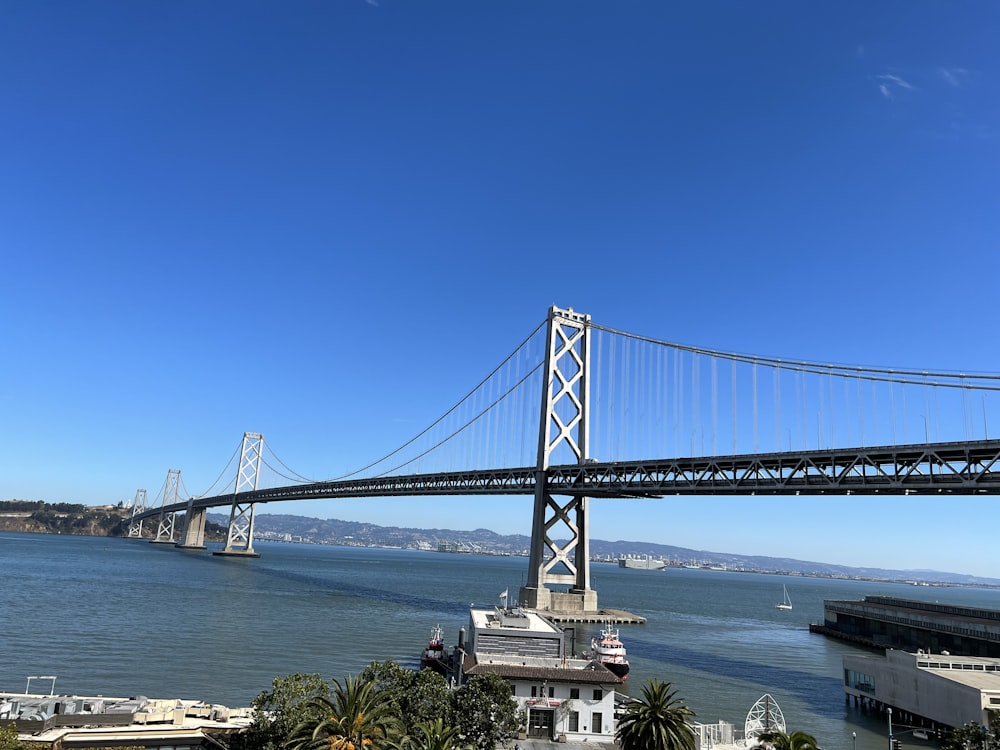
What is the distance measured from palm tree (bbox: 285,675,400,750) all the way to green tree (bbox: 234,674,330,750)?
849 millimetres

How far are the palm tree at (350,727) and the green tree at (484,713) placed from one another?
11.6 ft

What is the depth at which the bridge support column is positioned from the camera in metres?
187

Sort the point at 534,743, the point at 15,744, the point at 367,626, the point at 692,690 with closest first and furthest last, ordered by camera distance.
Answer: the point at 15,744 → the point at 534,743 → the point at 692,690 → the point at 367,626

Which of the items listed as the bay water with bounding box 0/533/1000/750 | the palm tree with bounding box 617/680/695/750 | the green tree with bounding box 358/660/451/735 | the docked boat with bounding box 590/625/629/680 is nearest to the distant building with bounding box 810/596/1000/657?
the bay water with bounding box 0/533/1000/750

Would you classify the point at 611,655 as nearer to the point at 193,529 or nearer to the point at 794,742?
the point at 794,742

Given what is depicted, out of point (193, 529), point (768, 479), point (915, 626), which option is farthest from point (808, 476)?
point (193, 529)

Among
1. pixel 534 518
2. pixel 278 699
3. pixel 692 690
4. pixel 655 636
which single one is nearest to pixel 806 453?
pixel 692 690

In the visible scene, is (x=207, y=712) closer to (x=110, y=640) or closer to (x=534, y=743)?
(x=534, y=743)

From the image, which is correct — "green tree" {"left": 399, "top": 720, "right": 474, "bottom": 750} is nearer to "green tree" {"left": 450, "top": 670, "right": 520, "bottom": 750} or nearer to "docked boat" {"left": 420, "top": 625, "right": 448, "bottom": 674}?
"green tree" {"left": 450, "top": 670, "right": 520, "bottom": 750}

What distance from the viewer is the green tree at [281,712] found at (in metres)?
19.4

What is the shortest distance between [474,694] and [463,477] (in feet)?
201

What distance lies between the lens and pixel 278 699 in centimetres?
2094

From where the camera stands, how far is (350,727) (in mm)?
17328

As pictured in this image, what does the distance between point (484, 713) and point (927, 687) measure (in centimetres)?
2497
